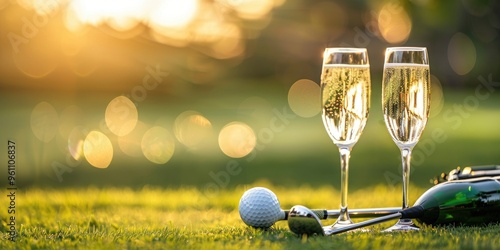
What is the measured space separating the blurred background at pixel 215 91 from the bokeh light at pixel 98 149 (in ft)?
0.14

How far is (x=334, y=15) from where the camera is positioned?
31.4 meters

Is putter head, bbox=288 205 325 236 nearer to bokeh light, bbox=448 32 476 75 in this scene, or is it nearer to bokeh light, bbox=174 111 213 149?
bokeh light, bbox=174 111 213 149

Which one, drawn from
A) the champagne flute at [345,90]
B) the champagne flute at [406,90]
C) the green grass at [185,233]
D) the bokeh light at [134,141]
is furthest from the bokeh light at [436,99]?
the champagne flute at [345,90]

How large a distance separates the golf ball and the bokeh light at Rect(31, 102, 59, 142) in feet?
43.8

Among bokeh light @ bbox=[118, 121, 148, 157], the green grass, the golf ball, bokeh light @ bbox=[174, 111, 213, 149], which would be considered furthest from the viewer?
bokeh light @ bbox=[174, 111, 213, 149]

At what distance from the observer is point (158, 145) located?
16.5m

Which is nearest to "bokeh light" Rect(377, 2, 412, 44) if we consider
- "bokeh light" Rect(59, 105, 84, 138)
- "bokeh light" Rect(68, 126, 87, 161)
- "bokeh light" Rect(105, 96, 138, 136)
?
"bokeh light" Rect(105, 96, 138, 136)

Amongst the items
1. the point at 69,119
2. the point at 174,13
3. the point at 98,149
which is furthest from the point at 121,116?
the point at 174,13

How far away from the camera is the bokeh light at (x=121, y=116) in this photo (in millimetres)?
19281

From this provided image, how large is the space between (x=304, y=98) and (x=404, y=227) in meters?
25.5

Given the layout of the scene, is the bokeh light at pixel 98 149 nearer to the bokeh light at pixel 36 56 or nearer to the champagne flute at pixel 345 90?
the bokeh light at pixel 36 56

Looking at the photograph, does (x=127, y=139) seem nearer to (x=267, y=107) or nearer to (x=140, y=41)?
(x=140, y=41)

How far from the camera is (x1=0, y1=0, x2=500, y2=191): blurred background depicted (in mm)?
12641

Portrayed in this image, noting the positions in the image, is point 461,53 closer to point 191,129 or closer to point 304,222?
point 191,129
